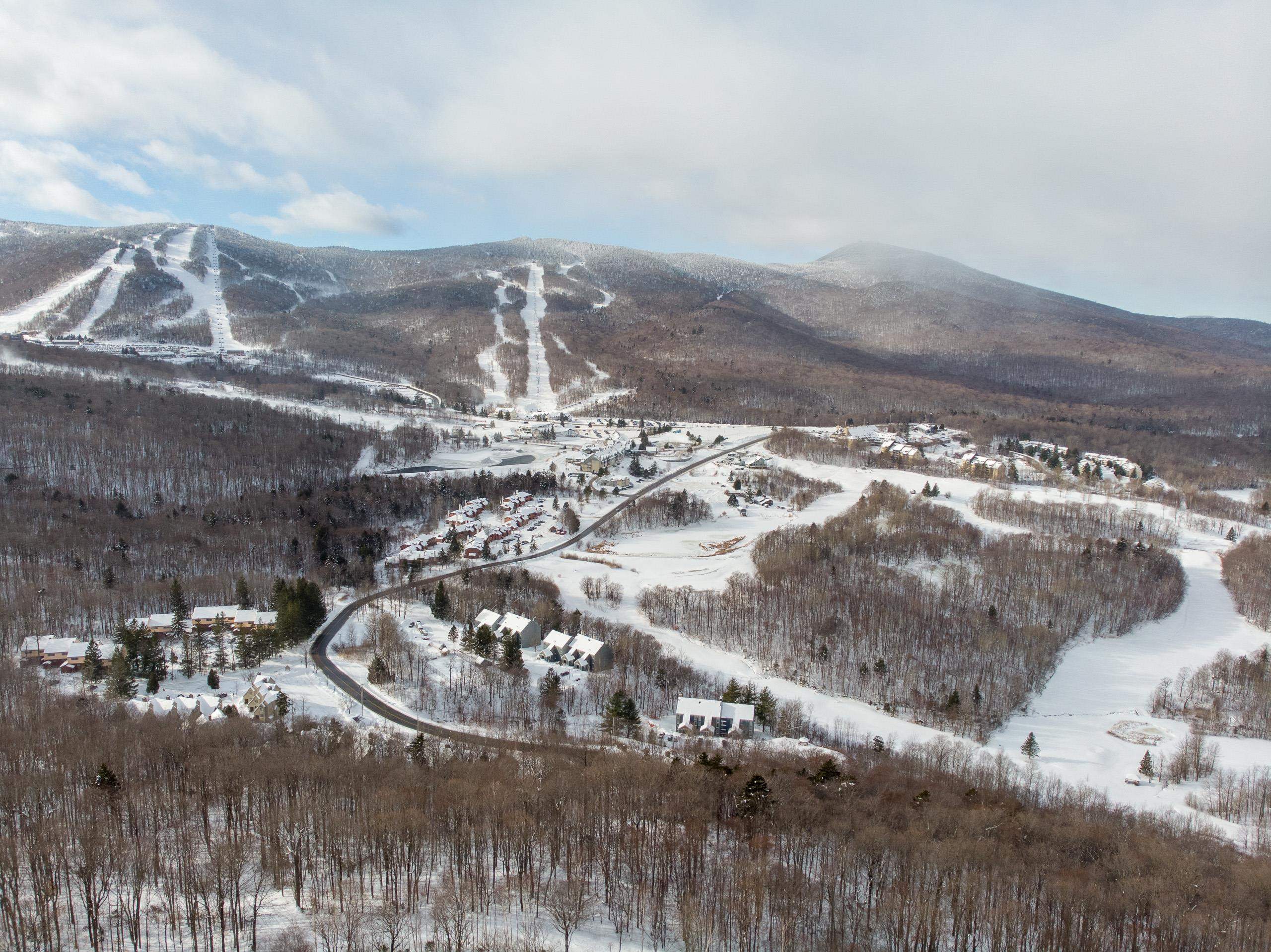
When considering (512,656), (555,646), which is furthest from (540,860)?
(555,646)

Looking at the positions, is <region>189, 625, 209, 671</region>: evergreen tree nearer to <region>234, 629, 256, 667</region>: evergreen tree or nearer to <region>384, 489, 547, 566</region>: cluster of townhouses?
<region>234, 629, 256, 667</region>: evergreen tree

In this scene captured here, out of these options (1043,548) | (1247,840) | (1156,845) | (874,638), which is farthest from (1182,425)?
(1156,845)

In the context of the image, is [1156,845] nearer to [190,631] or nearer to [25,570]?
[190,631]

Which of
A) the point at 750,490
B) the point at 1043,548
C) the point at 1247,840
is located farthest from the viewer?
the point at 750,490

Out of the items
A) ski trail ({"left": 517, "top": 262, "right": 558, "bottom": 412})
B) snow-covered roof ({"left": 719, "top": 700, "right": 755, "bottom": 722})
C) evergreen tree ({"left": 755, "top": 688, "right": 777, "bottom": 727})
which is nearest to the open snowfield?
evergreen tree ({"left": 755, "top": 688, "right": 777, "bottom": 727})

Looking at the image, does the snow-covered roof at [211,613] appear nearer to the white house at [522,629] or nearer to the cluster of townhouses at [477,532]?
the cluster of townhouses at [477,532]

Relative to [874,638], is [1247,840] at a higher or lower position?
lower

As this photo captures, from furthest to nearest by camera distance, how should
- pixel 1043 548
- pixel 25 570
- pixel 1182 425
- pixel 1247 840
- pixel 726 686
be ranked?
pixel 1182 425, pixel 1043 548, pixel 25 570, pixel 726 686, pixel 1247 840
